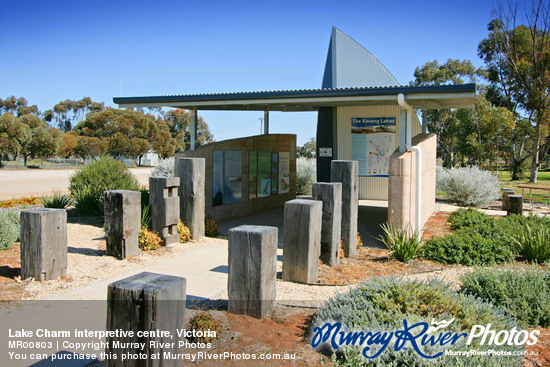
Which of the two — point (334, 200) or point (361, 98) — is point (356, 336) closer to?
point (334, 200)

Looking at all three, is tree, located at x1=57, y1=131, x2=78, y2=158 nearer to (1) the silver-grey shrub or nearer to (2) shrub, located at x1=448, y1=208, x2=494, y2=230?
(1) the silver-grey shrub

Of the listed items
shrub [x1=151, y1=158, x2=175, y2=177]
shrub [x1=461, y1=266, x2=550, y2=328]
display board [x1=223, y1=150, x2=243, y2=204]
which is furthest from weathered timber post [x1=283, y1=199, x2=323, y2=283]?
shrub [x1=151, y1=158, x2=175, y2=177]

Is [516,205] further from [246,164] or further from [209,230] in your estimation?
[209,230]

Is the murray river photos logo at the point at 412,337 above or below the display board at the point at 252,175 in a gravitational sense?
below

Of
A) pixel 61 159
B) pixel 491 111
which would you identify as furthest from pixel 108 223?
pixel 61 159

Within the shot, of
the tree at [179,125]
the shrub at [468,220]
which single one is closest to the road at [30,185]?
the shrub at [468,220]

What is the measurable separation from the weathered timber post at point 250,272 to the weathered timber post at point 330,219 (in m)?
→ 2.48

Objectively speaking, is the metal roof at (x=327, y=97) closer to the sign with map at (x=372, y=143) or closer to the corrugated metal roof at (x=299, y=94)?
the corrugated metal roof at (x=299, y=94)

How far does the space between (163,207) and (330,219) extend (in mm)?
3335

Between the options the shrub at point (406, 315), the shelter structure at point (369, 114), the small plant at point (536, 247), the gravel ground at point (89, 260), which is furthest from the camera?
the shelter structure at point (369, 114)

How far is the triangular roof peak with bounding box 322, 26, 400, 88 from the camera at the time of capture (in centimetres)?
2175

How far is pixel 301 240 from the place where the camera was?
6430 millimetres

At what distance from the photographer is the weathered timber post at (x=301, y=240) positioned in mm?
6379

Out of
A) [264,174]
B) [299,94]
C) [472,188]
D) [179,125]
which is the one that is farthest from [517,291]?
[179,125]
